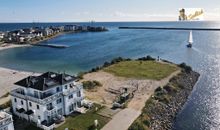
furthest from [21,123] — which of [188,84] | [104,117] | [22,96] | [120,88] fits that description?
[188,84]

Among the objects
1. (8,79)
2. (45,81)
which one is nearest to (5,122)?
(45,81)

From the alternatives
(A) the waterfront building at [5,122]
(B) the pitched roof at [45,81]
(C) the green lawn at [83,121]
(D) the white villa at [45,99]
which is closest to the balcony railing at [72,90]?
(D) the white villa at [45,99]

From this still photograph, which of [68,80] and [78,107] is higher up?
[68,80]

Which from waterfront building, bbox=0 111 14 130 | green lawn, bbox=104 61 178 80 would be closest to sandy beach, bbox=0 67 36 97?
green lawn, bbox=104 61 178 80

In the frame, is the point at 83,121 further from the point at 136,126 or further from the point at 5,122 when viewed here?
the point at 5,122

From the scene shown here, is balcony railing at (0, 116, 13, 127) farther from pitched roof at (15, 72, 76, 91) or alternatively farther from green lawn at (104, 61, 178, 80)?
green lawn at (104, 61, 178, 80)

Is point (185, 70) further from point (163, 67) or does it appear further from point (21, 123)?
point (21, 123)

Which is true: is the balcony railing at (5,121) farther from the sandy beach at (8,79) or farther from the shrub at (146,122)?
the sandy beach at (8,79)
